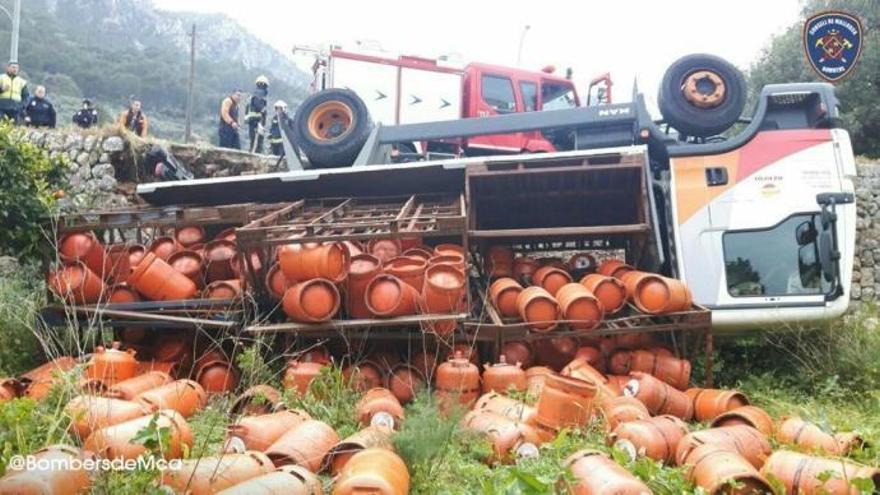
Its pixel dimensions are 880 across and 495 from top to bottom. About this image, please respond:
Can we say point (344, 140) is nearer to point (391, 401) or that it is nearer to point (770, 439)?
point (391, 401)

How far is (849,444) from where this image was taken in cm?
398

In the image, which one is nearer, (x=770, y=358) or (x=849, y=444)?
(x=849, y=444)

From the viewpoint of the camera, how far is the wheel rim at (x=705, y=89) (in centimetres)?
770

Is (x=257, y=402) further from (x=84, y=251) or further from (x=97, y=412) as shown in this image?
(x=84, y=251)

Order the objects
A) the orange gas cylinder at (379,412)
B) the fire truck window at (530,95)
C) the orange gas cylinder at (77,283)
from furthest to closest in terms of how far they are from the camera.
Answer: the fire truck window at (530,95), the orange gas cylinder at (77,283), the orange gas cylinder at (379,412)

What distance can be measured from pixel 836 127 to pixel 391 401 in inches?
216

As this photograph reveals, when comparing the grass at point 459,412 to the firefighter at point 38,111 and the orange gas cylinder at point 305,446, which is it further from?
the firefighter at point 38,111

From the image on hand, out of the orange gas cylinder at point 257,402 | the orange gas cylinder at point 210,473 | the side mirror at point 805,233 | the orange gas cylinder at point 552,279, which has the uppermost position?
the side mirror at point 805,233

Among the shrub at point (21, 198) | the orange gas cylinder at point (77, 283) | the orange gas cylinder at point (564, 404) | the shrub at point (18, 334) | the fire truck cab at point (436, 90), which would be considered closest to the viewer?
the orange gas cylinder at point (564, 404)

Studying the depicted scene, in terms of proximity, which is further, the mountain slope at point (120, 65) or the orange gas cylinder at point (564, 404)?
the mountain slope at point (120, 65)

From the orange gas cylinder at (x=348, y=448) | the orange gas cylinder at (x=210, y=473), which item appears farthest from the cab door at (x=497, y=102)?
the orange gas cylinder at (x=210, y=473)

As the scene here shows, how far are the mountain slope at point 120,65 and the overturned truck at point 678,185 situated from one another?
73.6ft

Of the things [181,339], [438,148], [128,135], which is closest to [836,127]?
[438,148]

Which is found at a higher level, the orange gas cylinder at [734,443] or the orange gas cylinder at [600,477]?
the orange gas cylinder at [600,477]
